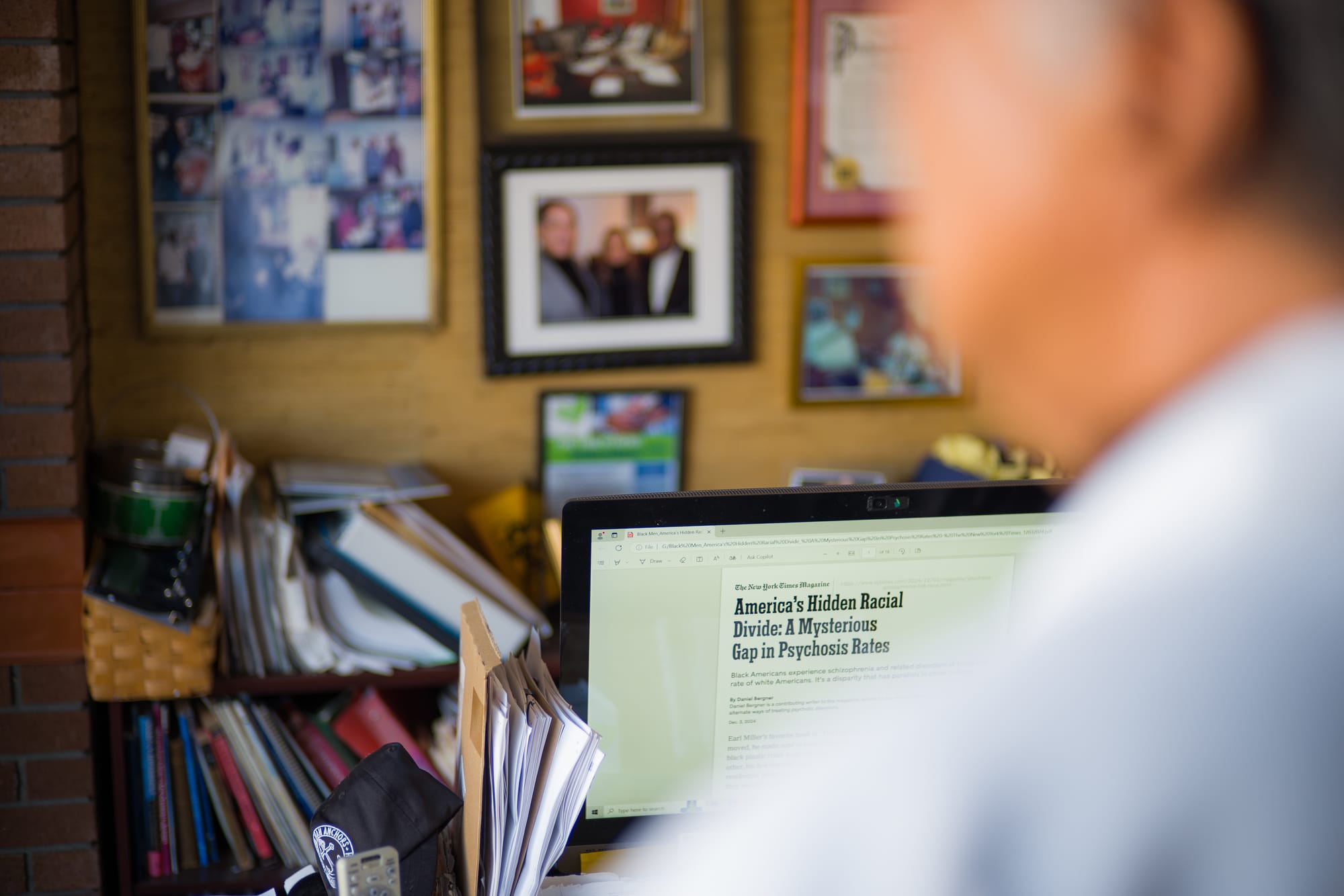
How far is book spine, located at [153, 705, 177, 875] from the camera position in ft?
6.63

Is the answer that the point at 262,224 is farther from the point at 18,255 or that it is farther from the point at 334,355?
the point at 18,255

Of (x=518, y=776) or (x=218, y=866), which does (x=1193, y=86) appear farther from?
(x=218, y=866)

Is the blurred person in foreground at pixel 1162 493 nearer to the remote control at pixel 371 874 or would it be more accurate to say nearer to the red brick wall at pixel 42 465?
the remote control at pixel 371 874

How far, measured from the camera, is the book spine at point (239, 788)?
2031 millimetres

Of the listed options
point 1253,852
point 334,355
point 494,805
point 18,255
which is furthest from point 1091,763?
point 334,355

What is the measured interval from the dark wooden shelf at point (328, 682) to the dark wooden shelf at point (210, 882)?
0.28m

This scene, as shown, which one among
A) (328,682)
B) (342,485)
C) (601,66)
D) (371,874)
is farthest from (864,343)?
(371,874)

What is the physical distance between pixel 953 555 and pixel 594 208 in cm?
127

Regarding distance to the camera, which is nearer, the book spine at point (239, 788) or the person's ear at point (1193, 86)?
the person's ear at point (1193, 86)

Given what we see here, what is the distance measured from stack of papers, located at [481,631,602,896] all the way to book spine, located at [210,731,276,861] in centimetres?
108

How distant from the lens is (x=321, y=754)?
2.07 meters

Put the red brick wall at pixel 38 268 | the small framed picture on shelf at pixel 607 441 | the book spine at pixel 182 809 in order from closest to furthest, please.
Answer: the red brick wall at pixel 38 268
the book spine at pixel 182 809
the small framed picture on shelf at pixel 607 441

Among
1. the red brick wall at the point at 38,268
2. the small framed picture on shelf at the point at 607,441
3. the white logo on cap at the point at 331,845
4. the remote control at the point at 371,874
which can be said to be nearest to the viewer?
the remote control at the point at 371,874

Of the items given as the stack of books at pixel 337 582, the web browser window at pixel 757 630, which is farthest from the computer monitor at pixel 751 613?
the stack of books at pixel 337 582
